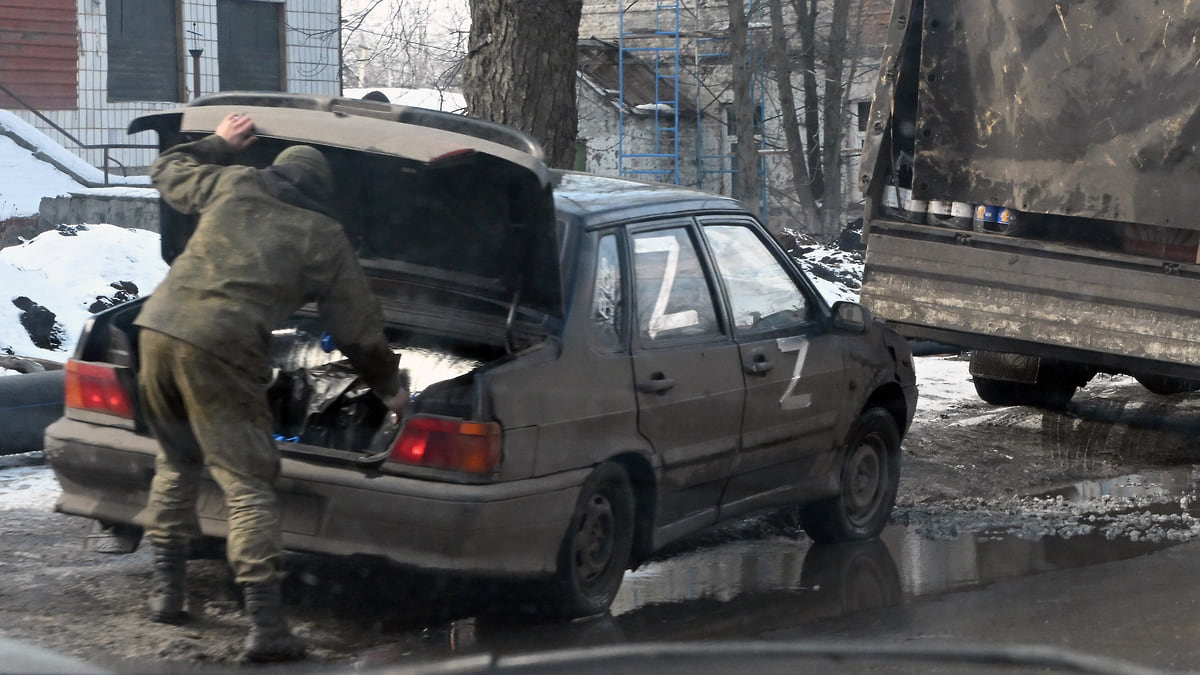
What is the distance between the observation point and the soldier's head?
4.60m

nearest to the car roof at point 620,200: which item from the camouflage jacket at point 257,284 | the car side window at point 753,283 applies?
the car side window at point 753,283

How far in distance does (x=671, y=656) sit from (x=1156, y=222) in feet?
20.0

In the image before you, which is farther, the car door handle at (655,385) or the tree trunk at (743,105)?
the tree trunk at (743,105)

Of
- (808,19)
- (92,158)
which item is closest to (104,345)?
(92,158)

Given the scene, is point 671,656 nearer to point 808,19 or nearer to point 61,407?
point 61,407

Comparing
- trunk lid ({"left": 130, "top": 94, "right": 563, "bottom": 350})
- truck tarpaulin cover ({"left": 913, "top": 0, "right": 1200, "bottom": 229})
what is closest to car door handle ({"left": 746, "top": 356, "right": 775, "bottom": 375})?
trunk lid ({"left": 130, "top": 94, "right": 563, "bottom": 350})

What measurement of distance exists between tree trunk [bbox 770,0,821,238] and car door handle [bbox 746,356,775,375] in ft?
64.4

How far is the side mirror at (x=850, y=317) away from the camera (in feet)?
19.9

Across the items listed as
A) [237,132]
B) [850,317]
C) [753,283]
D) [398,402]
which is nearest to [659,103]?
[850,317]

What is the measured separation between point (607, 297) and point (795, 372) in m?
1.17

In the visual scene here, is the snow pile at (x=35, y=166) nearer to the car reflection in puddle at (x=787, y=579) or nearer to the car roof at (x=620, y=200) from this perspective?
the car roof at (x=620, y=200)

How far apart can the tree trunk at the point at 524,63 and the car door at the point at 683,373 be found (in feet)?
10.7

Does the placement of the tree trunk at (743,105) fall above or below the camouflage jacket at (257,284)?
above

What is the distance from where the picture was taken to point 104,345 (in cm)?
508
